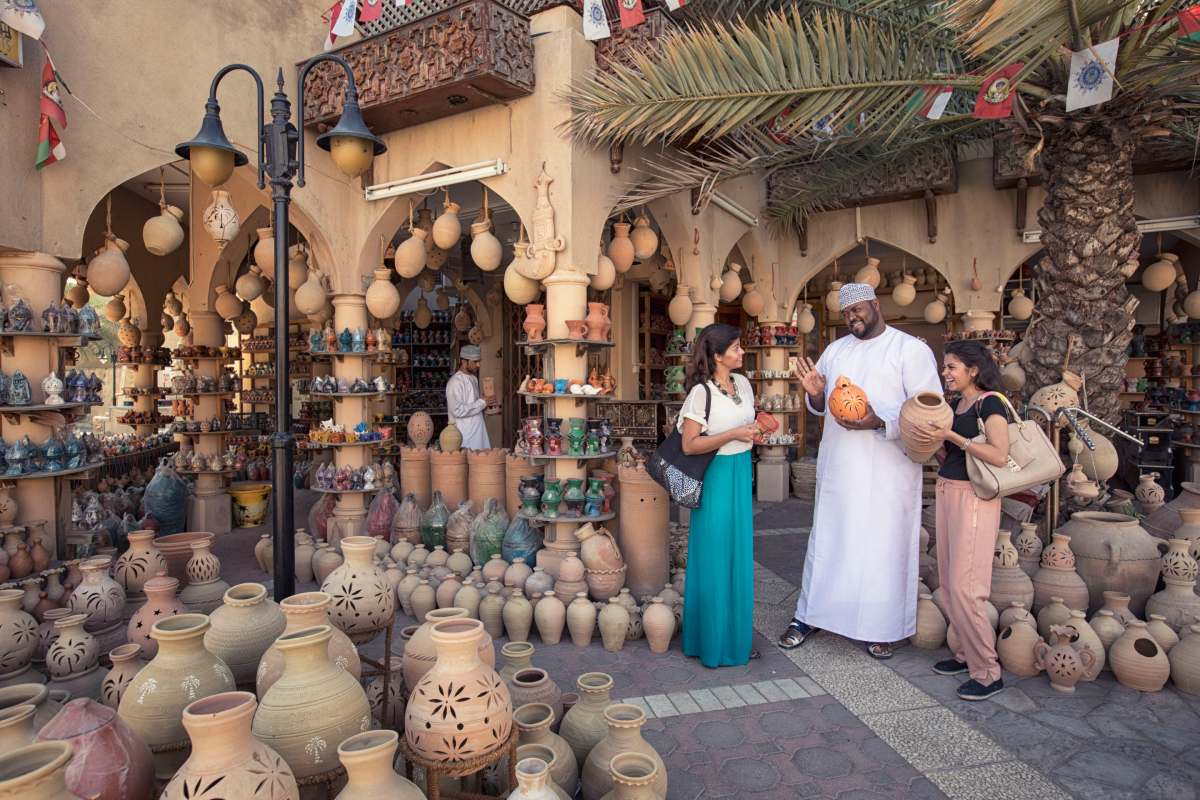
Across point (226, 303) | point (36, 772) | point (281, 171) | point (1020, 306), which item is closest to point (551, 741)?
point (36, 772)

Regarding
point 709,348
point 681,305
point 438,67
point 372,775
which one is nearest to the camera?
point 372,775

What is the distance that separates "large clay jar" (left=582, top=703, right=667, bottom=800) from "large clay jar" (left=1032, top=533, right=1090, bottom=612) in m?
3.00

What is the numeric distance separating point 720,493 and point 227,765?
2.61 meters

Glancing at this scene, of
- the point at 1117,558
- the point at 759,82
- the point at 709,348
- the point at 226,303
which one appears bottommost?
the point at 1117,558

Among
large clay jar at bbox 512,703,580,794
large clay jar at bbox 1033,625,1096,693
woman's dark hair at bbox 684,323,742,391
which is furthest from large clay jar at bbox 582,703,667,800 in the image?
large clay jar at bbox 1033,625,1096,693

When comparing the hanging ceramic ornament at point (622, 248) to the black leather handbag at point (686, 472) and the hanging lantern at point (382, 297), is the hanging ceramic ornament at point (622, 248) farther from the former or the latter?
the black leather handbag at point (686, 472)

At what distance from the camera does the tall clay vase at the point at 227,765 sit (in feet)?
4.60

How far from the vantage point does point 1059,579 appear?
3.92 meters

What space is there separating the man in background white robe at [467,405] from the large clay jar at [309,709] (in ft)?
17.3

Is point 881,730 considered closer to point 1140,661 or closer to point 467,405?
point 1140,661

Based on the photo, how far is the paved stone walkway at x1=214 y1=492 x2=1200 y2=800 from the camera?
264 cm

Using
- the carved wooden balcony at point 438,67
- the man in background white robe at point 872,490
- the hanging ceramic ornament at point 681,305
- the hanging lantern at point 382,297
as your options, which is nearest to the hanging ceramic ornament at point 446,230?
the hanging lantern at point 382,297

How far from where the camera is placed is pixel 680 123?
5.42 m

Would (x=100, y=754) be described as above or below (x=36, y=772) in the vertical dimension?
below
